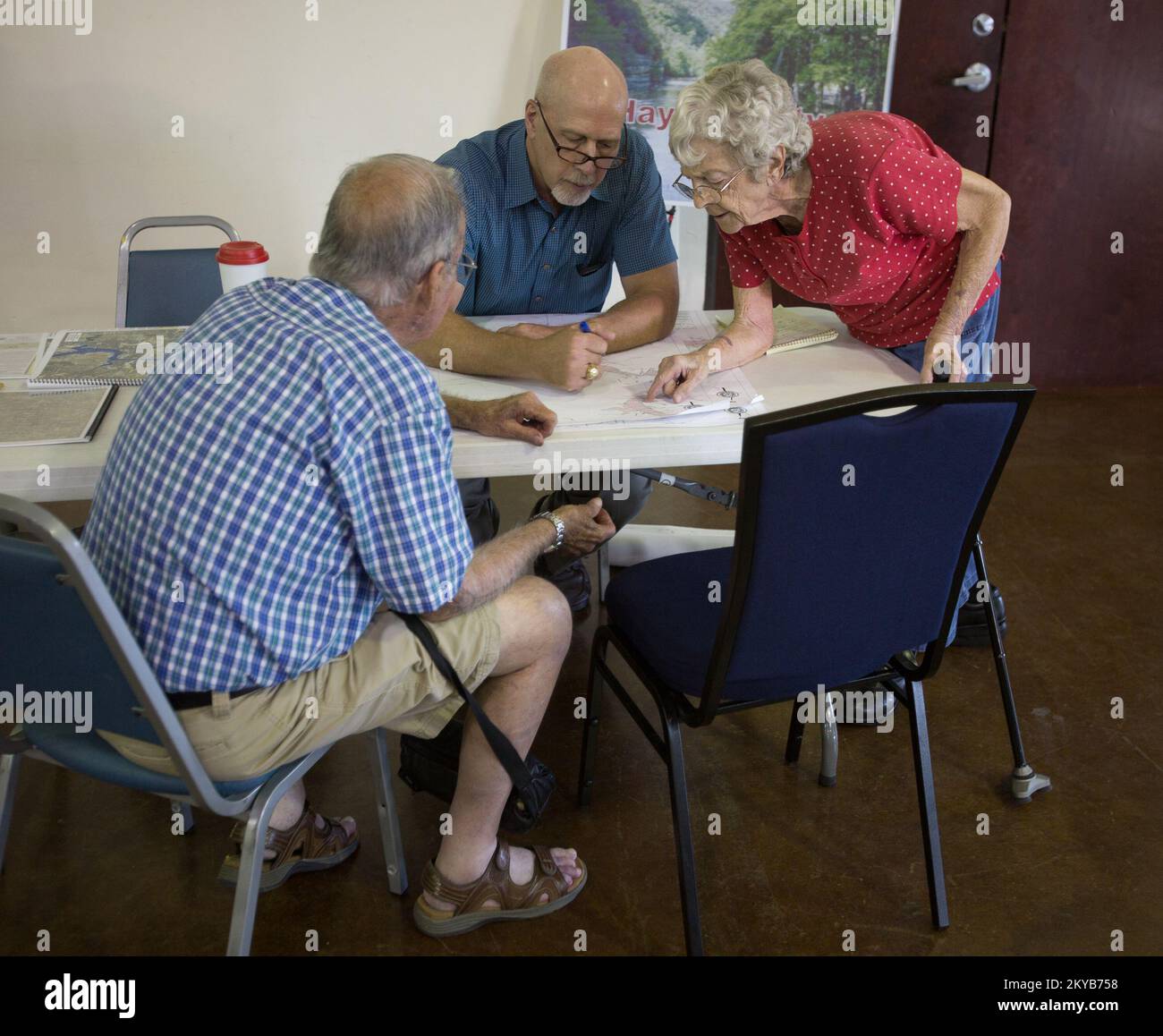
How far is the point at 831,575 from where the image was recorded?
142cm

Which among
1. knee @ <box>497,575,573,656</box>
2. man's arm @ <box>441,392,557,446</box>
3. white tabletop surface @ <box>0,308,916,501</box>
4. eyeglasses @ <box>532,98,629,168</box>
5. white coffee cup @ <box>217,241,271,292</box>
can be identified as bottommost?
knee @ <box>497,575,573,656</box>

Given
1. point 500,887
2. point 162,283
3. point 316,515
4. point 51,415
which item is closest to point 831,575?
point 316,515

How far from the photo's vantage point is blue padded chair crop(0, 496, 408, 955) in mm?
1197

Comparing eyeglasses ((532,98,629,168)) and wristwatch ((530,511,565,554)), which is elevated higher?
eyeglasses ((532,98,629,168))

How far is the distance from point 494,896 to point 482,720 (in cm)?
39

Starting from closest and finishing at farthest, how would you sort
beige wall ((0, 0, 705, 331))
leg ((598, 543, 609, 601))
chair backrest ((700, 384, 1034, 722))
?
chair backrest ((700, 384, 1034, 722))
leg ((598, 543, 609, 601))
beige wall ((0, 0, 705, 331))

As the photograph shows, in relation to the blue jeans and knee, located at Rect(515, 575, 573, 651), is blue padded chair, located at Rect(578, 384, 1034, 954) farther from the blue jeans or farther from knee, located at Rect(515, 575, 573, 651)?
the blue jeans

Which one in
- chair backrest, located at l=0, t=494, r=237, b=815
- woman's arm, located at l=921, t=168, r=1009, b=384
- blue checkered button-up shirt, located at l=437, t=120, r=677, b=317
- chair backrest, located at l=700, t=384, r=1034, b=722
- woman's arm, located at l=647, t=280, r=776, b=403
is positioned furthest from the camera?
blue checkered button-up shirt, located at l=437, t=120, r=677, b=317

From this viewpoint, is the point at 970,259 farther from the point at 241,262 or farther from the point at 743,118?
the point at 241,262

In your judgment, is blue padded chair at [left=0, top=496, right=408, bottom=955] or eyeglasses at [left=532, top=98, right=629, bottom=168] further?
eyeglasses at [left=532, top=98, right=629, bottom=168]

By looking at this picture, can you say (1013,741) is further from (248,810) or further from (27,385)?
(27,385)

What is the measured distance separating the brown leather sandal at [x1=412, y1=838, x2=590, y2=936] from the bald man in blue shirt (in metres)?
0.54

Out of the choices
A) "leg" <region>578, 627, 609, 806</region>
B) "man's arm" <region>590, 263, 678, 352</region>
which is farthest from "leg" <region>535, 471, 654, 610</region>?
"leg" <region>578, 627, 609, 806</region>

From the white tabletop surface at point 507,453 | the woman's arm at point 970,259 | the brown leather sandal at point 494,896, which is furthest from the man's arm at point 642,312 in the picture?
the brown leather sandal at point 494,896
